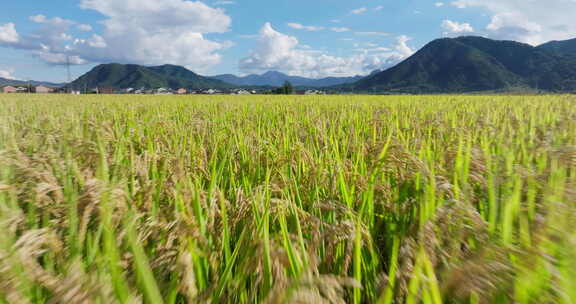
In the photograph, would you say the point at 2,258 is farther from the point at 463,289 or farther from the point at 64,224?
the point at 463,289

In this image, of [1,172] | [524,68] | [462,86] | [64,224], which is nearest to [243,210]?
[64,224]

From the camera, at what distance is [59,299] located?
1.39 ft

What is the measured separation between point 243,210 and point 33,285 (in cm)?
56

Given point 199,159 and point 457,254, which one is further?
point 199,159

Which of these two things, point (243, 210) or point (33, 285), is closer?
point (33, 285)

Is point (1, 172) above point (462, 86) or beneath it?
beneath

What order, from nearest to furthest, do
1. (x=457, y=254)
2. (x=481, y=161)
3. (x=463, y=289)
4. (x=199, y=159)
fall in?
(x=463, y=289) → (x=457, y=254) → (x=481, y=161) → (x=199, y=159)

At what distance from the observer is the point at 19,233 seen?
1006 millimetres

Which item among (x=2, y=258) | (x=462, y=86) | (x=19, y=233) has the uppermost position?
(x=462, y=86)

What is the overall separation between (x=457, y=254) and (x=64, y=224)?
3.58ft

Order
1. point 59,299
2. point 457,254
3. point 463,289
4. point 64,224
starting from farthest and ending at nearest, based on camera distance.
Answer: point 64,224
point 457,254
point 463,289
point 59,299

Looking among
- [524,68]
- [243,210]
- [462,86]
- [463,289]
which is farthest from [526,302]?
[524,68]

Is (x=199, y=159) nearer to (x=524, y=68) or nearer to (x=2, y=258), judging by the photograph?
(x=2, y=258)

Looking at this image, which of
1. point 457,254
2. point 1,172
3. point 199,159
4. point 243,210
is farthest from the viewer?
point 199,159
